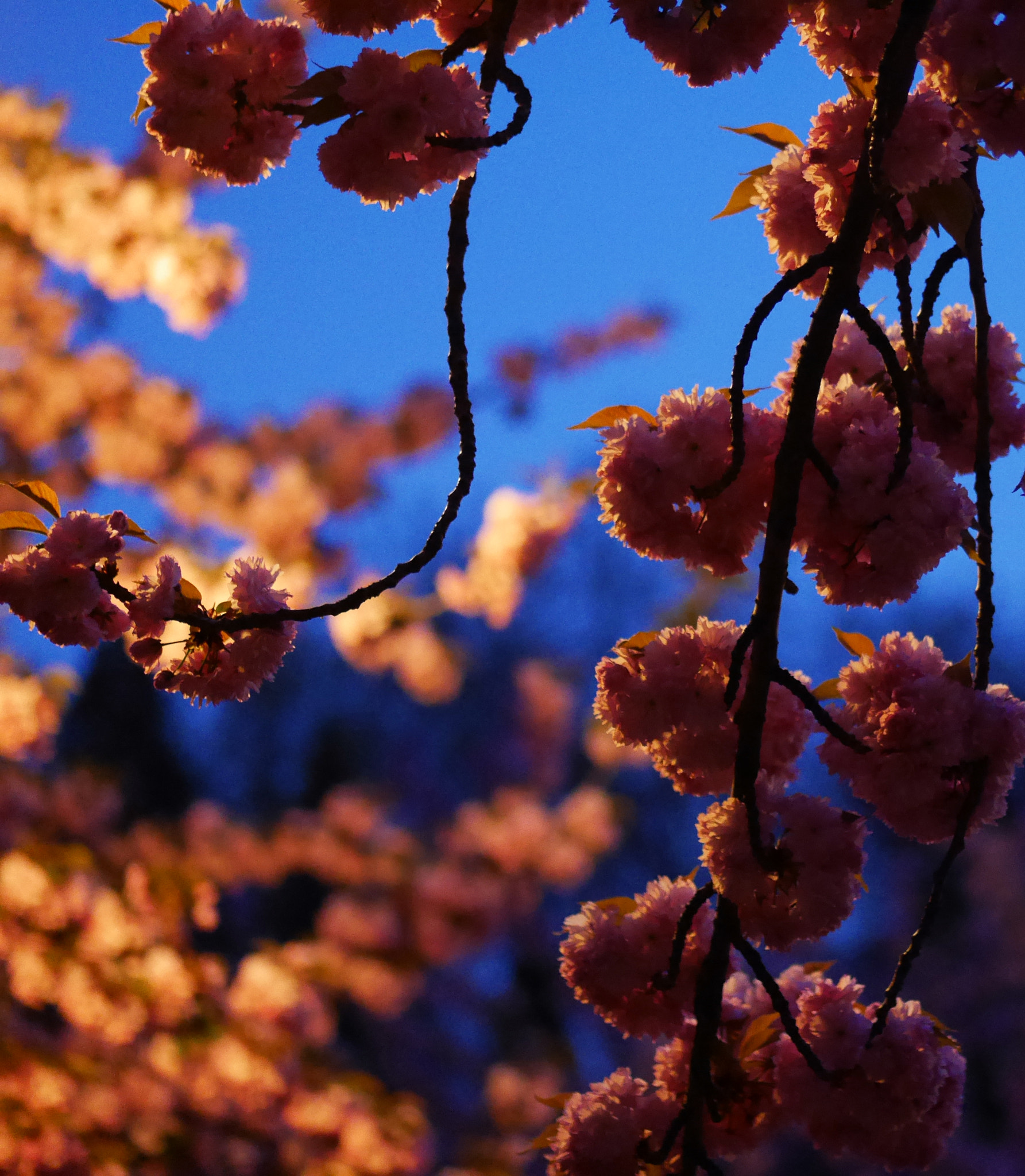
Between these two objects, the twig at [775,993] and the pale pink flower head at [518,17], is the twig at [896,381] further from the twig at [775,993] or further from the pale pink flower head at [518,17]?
the pale pink flower head at [518,17]

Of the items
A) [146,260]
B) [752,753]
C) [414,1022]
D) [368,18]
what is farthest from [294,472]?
[414,1022]

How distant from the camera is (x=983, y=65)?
93 centimetres

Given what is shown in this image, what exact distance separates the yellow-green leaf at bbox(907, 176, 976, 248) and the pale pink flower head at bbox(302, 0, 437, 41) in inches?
21.9

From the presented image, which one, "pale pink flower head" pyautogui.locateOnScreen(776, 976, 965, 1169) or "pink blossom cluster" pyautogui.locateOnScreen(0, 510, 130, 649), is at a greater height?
"pink blossom cluster" pyautogui.locateOnScreen(0, 510, 130, 649)

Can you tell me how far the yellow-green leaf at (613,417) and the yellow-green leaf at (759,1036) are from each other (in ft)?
2.20

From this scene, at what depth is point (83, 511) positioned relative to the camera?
3.33 feet

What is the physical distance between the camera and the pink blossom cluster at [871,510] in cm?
93

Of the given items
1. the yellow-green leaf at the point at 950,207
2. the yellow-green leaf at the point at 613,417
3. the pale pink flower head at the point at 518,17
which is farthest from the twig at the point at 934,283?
the pale pink flower head at the point at 518,17

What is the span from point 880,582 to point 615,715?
30 centimetres

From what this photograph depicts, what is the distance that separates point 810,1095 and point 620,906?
0.91 feet

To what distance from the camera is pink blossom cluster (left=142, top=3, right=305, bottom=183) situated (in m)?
1.04

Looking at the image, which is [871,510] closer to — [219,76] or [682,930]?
[682,930]

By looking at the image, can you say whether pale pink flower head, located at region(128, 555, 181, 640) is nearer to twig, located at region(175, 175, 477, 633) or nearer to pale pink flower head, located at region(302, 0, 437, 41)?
twig, located at region(175, 175, 477, 633)

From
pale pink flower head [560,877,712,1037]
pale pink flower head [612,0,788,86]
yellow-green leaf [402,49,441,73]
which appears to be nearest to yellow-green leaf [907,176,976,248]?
pale pink flower head [612,0,788,86]
